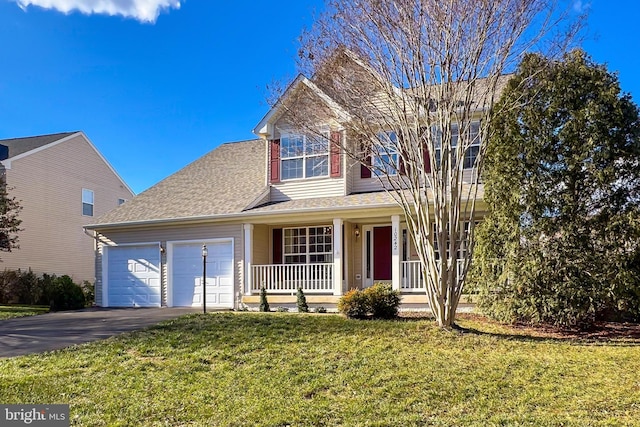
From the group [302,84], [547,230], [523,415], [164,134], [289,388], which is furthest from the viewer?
[164,134]

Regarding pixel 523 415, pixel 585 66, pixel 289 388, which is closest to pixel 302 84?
pixel 585 66

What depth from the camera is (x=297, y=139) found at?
14719 mm

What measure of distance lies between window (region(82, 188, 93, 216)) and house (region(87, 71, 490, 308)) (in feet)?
29.5

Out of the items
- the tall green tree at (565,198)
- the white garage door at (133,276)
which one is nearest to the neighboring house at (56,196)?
the white garage door at (133,276)

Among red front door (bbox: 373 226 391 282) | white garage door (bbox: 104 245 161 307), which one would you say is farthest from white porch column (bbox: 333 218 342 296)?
white garage door (bbox: 104 245 161 307)

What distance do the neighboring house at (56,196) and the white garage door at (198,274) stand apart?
6.80 meters

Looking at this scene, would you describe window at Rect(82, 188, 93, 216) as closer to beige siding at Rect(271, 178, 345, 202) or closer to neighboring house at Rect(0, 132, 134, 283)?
neighboring house at Rect(0, 132, 134, 283)

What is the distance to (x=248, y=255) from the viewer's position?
1423 centimetres

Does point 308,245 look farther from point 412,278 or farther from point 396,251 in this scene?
point 412,278

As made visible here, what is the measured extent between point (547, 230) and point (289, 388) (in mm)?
6320

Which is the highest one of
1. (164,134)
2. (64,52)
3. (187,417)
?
(64,52)

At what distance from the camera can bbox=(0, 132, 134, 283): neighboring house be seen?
21.3m

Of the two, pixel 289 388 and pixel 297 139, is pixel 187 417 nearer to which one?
pixel 289 388

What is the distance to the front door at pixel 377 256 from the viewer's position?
1447 cm
